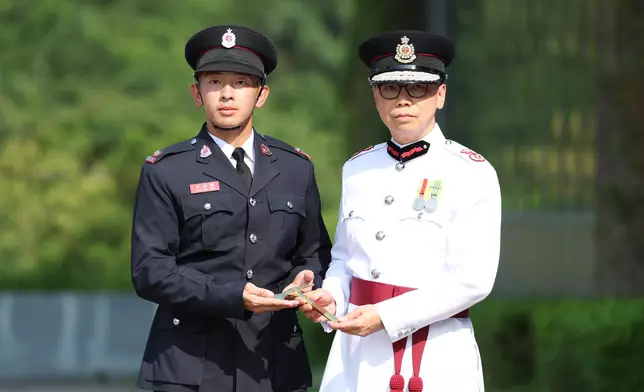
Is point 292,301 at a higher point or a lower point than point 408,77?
lower

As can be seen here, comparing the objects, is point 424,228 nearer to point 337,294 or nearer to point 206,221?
point 337,294

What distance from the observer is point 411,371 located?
4301 millimetres

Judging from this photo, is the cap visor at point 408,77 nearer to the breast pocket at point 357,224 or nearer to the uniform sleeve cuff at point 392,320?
the breast pocket at point 357,224

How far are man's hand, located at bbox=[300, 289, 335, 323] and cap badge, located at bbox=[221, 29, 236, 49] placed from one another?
88cm

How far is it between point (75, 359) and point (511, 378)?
5.32 meters

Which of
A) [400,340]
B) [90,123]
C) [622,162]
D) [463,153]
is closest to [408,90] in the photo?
[463,153]

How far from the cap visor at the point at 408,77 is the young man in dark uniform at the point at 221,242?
44cm

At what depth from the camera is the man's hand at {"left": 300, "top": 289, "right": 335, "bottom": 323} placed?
4.30 metres

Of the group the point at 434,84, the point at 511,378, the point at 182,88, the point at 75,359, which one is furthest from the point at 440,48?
the point at 182,88

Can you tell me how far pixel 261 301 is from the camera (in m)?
4.28

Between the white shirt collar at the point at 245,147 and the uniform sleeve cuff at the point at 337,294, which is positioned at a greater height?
the white shirt collar at the point at 245,147

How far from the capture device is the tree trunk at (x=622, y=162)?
8.95 m

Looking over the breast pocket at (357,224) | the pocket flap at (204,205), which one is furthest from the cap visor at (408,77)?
the pocket flap at (204,205)

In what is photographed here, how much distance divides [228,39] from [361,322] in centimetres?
106
